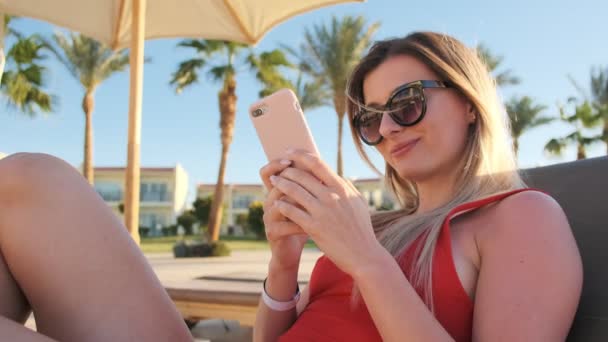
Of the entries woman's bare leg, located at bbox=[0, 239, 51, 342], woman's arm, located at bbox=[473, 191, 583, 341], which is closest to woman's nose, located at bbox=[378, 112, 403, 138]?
woman's arm, located at bbox=[473, 191, 583, 341]

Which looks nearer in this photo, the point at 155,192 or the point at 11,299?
the point at 11,299

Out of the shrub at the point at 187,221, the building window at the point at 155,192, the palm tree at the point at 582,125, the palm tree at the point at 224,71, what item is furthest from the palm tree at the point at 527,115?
the building window at the point at 155,192

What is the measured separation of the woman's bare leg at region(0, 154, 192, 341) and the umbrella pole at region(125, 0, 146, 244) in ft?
10.1

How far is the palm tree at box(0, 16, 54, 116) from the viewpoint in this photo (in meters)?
17.5

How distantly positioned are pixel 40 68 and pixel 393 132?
19700 millimetres

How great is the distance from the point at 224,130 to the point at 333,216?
18088 mm

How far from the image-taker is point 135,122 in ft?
14.0

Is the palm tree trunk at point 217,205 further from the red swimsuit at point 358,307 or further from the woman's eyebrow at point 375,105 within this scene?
the red swimsuit at point 358,307

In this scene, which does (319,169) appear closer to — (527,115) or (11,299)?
(11,299)

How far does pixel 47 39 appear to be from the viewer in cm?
1986

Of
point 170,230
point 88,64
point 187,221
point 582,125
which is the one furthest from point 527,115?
point 170,230

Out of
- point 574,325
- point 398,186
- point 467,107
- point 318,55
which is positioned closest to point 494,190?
point 467,107

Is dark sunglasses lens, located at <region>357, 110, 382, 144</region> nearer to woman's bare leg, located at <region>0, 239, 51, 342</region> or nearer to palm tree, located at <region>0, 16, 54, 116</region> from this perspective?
woman's bare leg, located at <region>0, 239, 51, 342</region>

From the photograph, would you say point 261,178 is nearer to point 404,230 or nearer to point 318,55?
point 404,230
